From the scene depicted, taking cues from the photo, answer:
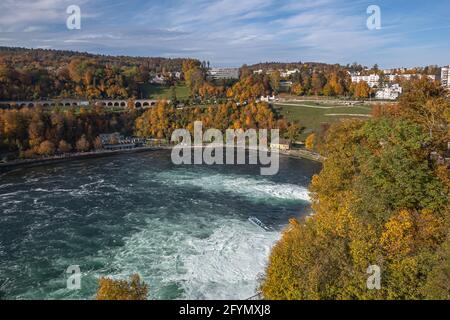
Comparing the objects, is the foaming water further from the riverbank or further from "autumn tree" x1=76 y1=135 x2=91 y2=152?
"autumn tree" x1=76 y1=135 x2=91 y2=152

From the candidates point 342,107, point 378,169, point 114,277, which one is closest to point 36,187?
point 114,277

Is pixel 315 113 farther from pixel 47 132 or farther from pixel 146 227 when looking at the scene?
pixel 146 227

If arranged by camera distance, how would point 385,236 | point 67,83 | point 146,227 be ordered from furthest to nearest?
1. point 67,83
2. point 146,227
3. point 385,236

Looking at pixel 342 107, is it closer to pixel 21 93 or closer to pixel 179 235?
pixel 179 235

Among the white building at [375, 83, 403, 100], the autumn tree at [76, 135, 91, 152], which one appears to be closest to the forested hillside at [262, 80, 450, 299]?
the autumn tree at [76, 135, 91, 152]

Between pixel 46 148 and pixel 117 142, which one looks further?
pixel 117 142

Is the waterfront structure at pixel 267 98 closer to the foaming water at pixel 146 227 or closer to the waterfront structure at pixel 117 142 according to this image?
the waterfront structure at pixel 117 142

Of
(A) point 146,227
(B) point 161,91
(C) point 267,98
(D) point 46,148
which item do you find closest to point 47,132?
(D) point 46,148

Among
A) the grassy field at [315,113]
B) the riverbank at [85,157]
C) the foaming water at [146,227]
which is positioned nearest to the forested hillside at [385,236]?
the foaming water at [146,227]
